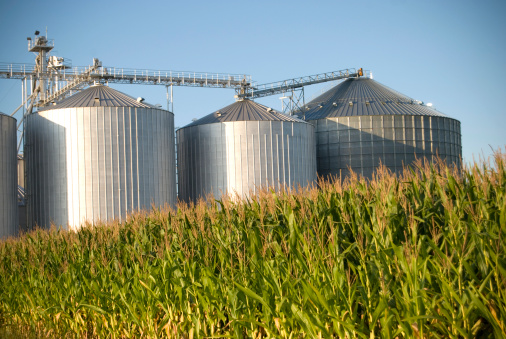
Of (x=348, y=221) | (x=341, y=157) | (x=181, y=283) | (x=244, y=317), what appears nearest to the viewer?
(x=348, y=221)

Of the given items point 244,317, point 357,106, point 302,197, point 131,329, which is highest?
point 357,106

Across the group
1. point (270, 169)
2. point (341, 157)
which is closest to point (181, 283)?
point (270, 169)

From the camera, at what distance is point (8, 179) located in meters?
34.0

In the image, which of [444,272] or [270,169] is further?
[270,169]

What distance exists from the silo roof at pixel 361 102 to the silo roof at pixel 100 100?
57.8 feet

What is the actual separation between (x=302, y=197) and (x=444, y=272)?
Answer: 4.06 m

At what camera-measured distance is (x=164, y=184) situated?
3600 cm

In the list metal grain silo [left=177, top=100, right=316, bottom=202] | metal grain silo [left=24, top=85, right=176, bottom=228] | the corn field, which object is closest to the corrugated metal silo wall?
metal grain silo [left=177, top=100, right=316, bottom=202]

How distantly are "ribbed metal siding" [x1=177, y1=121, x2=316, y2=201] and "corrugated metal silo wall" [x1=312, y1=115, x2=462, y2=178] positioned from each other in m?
7.00

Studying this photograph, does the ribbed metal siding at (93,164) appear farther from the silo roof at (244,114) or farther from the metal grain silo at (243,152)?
the silo roof at (244,114)

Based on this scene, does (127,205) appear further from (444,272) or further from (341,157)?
(444,272)

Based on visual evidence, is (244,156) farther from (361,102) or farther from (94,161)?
(361,102)

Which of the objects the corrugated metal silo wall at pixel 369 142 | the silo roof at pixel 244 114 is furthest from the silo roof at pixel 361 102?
the silo roof at pixel 244 114

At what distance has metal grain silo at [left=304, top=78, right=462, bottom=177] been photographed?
154ft
